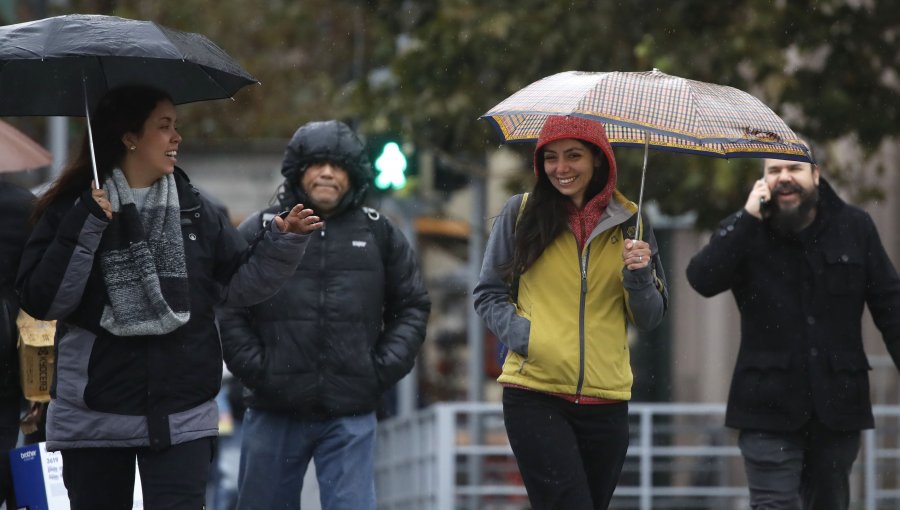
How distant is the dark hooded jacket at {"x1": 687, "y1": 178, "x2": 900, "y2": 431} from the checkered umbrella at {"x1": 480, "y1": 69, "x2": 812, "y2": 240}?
44.9 inches

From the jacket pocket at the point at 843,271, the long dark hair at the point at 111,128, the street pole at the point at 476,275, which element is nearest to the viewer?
the long dark hair at the point at 111,128

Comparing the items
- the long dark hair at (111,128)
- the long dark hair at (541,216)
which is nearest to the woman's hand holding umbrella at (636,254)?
the long dark hair at (541,216)

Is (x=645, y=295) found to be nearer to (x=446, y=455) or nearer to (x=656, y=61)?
(x=446, y=455)

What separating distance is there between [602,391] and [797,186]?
1.63 m

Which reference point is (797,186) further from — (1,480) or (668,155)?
(668,155)

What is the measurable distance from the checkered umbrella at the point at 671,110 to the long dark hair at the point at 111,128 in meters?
1.34

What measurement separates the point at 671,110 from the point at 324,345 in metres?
2.10

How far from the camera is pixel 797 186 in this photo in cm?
748

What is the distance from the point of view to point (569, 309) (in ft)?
21.4

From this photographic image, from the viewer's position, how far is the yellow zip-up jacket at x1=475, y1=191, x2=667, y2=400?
645cm

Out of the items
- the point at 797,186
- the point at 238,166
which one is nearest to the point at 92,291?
the point at 797,186

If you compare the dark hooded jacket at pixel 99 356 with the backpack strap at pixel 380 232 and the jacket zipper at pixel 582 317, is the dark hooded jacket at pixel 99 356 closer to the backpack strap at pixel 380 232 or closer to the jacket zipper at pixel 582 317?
the jacket zipper at pixel 582 317

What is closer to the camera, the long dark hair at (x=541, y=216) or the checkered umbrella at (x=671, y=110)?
the checkered umbrella at (x=671, y=110)

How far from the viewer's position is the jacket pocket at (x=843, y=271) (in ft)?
24.5
